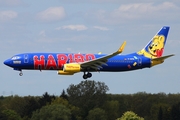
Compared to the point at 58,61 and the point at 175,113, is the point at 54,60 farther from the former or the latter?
the point at 175,113

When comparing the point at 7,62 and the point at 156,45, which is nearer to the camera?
the point at 7,62

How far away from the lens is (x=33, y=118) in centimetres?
15150

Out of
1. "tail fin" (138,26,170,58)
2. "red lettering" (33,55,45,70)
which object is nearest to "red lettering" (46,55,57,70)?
"red lettering" (33,55,45,70)

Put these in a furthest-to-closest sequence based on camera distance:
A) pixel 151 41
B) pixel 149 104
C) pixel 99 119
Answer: pixel 149 104 → pixel 99 119 → pixel 151 41

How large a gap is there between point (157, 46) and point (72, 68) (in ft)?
51.7

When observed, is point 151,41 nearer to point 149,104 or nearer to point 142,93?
point 149,104

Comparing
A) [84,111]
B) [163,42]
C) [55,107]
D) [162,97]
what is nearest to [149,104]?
[162,97]

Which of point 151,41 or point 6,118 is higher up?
point 151,41

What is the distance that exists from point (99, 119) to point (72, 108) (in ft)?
21.1

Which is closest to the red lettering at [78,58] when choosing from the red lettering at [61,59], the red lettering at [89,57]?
the red lettering at [89,57]

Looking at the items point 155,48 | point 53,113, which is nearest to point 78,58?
point 155,48

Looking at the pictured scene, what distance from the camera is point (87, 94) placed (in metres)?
172

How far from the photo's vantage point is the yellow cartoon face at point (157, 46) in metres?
105

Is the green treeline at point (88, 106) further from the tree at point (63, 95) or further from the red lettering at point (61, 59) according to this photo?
the red lettering at point (61, 59)
